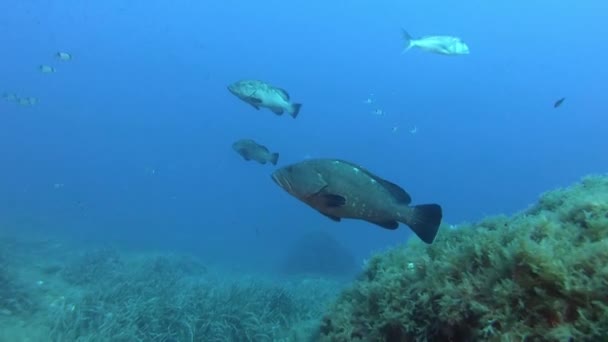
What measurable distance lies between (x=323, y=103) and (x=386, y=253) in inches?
5491

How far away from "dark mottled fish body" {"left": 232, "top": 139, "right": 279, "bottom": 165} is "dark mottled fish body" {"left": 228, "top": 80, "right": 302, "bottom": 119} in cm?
132

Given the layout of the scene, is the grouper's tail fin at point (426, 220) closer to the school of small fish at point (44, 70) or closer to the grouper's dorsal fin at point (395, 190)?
the grouper's dorsal fin at point (395, 190)

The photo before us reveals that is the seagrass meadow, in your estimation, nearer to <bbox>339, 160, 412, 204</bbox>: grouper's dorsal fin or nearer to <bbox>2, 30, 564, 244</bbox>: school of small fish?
<bbox>2, 30, 564, 244</bbox>: school of small fish

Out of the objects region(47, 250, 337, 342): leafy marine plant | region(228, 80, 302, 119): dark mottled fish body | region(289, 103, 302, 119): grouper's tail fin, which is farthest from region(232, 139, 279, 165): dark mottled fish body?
region(47, 250, 337, 342): leafy marine plant

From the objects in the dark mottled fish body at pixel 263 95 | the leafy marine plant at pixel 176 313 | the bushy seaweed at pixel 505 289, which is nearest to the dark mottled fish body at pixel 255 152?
the dark mottled fish body at pixel 263 95

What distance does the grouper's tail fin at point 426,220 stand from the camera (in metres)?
3.43

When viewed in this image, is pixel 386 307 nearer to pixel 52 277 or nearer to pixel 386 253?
pixel 386 253

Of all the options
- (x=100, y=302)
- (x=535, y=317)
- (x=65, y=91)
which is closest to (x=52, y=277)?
(x=100, y=302)

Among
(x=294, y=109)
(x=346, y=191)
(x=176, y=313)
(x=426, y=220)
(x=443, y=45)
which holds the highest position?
(x=443, y=45)

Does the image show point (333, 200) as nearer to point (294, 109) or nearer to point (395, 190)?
point (395, 190)

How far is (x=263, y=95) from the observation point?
25.2ft

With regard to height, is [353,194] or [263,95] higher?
[263,95]

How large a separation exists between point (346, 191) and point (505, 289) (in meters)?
1.51

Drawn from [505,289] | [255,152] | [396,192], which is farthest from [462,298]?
[255,152]
